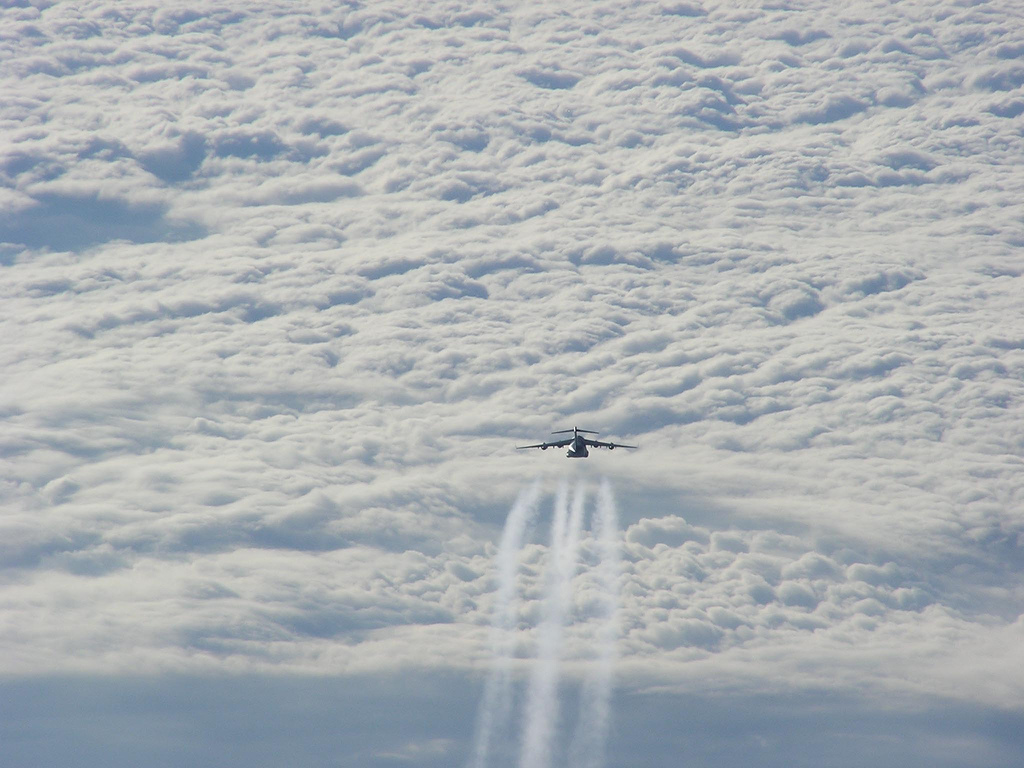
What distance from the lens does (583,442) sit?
164 metres
